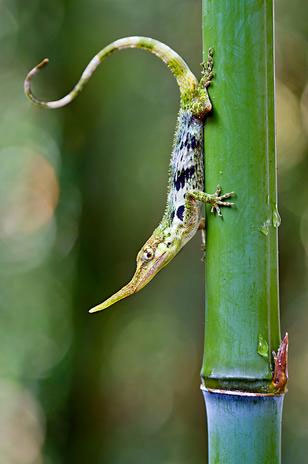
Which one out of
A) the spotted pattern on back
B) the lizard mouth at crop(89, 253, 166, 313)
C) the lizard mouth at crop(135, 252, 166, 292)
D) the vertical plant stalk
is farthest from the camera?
the lizard mouth at crop(135, 252, 166, 292)

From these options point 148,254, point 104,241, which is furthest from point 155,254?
point 104,241

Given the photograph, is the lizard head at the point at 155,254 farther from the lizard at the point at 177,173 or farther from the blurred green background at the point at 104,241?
the blurred green background at the point at 104,241

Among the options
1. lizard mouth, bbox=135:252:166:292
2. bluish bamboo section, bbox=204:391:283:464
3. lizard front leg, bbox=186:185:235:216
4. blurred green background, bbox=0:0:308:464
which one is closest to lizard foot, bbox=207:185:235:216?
lizard front leg, bbox=186:185:235:216

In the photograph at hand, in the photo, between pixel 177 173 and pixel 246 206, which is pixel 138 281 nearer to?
pixel 177 173

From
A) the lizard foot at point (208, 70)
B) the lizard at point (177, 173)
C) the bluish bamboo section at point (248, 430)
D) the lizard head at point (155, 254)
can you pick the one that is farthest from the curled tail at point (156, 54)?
the bluish bamboo section at point (248, 430)

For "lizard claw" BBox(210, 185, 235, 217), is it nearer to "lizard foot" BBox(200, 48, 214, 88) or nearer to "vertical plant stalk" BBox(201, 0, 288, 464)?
"vertical plant stalk" BBox(201, 0, 288, 464)
